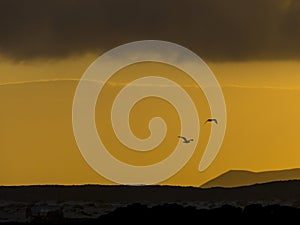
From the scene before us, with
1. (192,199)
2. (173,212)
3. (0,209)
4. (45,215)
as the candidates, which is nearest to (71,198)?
(192,199)

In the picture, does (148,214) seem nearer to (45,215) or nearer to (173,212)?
(173,212)

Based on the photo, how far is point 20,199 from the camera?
194 m

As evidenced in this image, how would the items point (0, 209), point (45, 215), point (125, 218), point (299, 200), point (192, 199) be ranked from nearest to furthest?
point (125, 218), point (45, 215), point (0, 209), point (299, 200), point (192, 199)

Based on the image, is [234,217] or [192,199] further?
[192,199]

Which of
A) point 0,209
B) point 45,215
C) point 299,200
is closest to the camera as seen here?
point 45,215

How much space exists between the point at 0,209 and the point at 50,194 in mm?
41804

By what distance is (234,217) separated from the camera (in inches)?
2798

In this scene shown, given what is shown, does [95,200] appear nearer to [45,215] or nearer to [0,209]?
[0,209]

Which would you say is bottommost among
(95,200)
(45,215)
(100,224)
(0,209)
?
(100,224)

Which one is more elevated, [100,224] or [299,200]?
[299,200]

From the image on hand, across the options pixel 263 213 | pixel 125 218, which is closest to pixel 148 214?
pixel 125 218

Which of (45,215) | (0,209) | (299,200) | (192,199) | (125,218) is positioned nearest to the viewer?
(125,218)

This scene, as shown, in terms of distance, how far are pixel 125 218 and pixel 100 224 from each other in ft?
6.96

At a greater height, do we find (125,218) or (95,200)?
(95,200)
